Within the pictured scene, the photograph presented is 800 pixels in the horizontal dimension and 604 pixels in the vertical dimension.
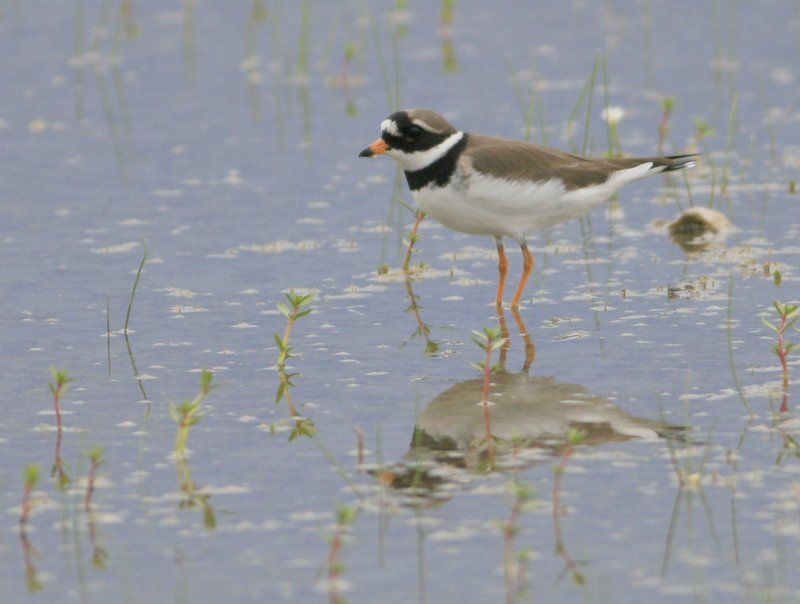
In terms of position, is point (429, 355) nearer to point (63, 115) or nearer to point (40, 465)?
point (40, 465)

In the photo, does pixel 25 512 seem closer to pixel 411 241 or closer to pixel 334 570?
pixel 334 570

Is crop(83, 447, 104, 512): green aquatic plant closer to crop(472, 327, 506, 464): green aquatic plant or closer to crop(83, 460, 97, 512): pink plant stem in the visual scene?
crop(83, 460, 97, 512): pink plant stem

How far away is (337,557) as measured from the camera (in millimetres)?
5348

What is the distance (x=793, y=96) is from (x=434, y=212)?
18.6 ft

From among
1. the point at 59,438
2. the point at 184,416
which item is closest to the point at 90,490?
the point at 184,416

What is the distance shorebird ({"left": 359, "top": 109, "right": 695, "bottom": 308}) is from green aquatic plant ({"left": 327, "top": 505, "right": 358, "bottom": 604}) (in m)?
3.55

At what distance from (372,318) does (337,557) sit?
3.40m

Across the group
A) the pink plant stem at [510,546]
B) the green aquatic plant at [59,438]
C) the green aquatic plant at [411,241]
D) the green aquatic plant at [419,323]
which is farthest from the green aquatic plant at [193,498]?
the green aquatic plant at [411,241]

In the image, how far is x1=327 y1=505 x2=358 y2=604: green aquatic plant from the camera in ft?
16.6

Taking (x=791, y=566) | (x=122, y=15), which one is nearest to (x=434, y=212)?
(x=791, y=566)

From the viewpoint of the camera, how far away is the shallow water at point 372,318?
5.43 metres

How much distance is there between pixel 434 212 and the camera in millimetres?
8828

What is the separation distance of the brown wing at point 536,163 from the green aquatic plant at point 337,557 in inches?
144

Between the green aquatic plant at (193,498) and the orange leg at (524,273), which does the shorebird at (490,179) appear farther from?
the green aquatic plant at (193,498)
